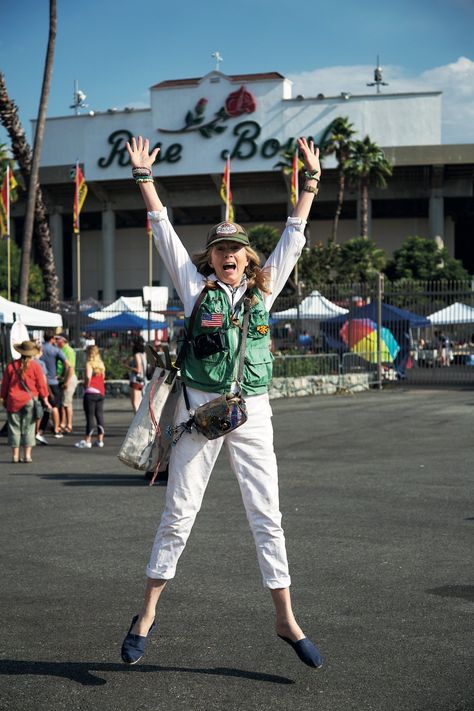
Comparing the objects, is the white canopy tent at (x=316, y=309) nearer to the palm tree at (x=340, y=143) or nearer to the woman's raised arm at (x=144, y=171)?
the woman's raised arm at (x=144, y=171)

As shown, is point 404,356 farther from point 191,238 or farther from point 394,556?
point 191,238

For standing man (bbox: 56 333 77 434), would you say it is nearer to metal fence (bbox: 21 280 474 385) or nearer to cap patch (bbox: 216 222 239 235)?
metal fence (bbox: 21 280 474 385)

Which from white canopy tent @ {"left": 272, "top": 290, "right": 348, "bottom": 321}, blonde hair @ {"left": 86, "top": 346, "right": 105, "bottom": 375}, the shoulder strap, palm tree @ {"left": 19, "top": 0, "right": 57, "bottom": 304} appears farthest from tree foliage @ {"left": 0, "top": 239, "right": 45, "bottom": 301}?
the shoulder strap

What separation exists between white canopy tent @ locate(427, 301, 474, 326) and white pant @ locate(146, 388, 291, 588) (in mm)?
24393

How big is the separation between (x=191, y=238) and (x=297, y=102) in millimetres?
12437

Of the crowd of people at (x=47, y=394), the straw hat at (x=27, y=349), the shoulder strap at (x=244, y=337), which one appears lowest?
the crowd of people at (x=47, y=394)

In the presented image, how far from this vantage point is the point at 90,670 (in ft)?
14.2

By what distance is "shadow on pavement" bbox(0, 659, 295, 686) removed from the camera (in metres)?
4.21

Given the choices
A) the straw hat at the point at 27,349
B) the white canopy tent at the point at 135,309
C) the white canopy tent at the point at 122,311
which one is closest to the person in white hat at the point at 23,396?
the straw hat at the point at 27,349

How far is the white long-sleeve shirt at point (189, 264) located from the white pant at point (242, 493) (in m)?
0.48

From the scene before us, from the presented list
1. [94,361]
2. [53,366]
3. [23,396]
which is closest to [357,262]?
[53,366]

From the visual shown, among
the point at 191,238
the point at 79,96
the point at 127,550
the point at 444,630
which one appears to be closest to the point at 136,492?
the point at 127,550

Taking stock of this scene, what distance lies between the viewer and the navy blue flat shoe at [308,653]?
4277 millimetres

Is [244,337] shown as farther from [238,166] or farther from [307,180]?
[238,166]
